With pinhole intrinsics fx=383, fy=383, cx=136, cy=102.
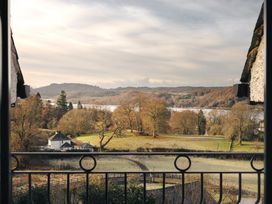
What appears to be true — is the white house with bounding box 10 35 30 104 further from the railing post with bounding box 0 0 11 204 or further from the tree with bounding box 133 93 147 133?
the tree with bounding box 133 93 147 133

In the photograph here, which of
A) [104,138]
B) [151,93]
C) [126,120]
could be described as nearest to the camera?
[126,120]

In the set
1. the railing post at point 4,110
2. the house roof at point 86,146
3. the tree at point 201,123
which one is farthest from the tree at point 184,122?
the railing post at point 4,110

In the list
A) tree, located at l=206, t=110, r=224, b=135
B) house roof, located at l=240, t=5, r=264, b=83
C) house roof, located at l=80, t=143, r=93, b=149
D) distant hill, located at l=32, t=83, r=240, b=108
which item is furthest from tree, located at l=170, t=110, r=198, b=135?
house roof, located at l=240, t=5, r=264, b=83

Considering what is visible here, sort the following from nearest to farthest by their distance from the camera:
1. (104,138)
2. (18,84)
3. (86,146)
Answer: (18,84), (86,146), (104,138)

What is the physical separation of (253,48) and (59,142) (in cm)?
1108

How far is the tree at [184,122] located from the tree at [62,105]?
12.9ft

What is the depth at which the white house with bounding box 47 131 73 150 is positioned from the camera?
1231 centimetres

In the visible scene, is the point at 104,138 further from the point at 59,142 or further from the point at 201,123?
the point at 201,123

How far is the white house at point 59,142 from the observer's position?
12314 mm

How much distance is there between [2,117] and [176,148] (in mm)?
13931

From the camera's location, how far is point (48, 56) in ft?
62.9

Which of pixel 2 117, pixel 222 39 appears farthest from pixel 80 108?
pixel 2 117

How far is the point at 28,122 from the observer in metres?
13.9
